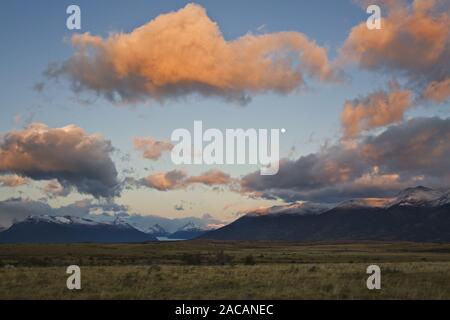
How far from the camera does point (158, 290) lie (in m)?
27.9

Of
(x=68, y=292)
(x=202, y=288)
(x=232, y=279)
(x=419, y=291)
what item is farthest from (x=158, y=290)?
(x=419, y=291)

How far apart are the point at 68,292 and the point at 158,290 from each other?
15.5ft
